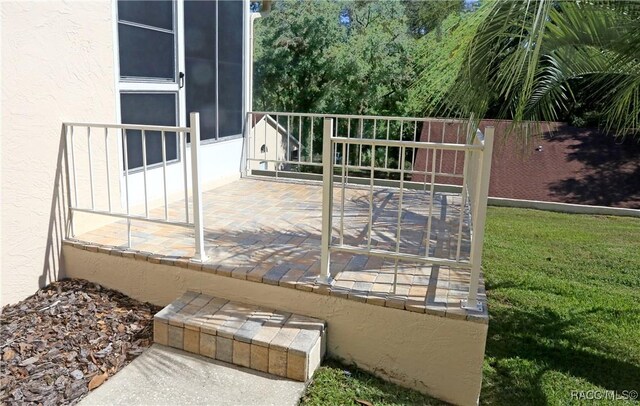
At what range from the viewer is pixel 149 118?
175 inches

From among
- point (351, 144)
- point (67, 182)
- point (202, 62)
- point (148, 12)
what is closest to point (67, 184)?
point (67, 182)

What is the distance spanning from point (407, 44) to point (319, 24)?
11.0ft

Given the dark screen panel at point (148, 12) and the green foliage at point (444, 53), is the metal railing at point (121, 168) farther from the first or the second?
the green foliage at point (444, 53)

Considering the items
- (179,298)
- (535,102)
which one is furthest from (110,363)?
(535,102)

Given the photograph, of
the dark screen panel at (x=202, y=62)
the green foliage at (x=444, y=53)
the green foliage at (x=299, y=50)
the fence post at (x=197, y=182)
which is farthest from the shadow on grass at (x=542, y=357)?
the green foliage at (x=299, y=50)

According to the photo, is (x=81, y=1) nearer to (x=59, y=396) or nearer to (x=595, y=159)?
(x=59, y=396)

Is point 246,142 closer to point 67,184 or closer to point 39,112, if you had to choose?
point 67,184

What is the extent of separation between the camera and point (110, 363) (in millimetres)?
2643

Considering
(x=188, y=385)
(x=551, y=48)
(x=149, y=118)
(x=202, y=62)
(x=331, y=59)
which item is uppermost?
(x=331, y=59)

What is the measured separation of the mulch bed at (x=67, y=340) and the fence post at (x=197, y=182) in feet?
1.81

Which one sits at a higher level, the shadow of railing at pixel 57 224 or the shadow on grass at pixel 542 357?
the shadow of railing at pixel 57 224

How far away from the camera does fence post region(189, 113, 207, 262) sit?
2914 mm

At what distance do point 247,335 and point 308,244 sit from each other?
1.17m

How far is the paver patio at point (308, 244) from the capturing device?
283 centimetres
